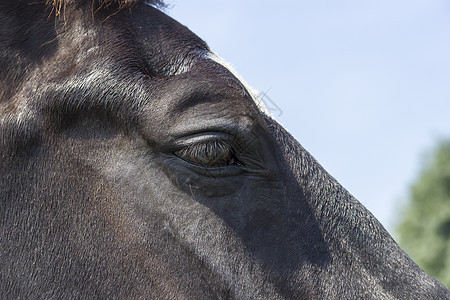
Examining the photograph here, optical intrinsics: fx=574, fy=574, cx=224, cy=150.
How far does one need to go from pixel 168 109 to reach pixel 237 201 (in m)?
0.54

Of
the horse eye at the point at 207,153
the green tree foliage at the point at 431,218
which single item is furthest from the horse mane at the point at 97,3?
the green tree foliage at the point at 431,218

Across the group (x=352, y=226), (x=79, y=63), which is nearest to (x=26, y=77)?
(x=79, y=63)

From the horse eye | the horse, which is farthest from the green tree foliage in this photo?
the horse eye

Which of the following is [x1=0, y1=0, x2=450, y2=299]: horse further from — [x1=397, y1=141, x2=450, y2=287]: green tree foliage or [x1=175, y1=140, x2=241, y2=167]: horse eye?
[x1=397, y1=141, x2=450, y2=287]: green tree foliage

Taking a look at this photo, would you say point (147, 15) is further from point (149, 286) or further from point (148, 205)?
point (149, 286)

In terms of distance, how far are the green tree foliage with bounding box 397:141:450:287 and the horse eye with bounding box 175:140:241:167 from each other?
3129 centimetres

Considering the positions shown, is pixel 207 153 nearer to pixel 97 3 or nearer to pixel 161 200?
pixel 161 200

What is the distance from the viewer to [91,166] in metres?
2.79

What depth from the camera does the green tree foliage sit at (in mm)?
34000

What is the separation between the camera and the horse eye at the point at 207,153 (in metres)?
2.70

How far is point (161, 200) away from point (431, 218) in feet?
122

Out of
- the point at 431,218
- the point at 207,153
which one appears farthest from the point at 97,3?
the point at 431,218

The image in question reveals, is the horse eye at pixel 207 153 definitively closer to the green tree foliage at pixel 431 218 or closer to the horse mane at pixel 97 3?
the horse mane at pixel 97 3

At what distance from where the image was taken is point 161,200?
271 cm
